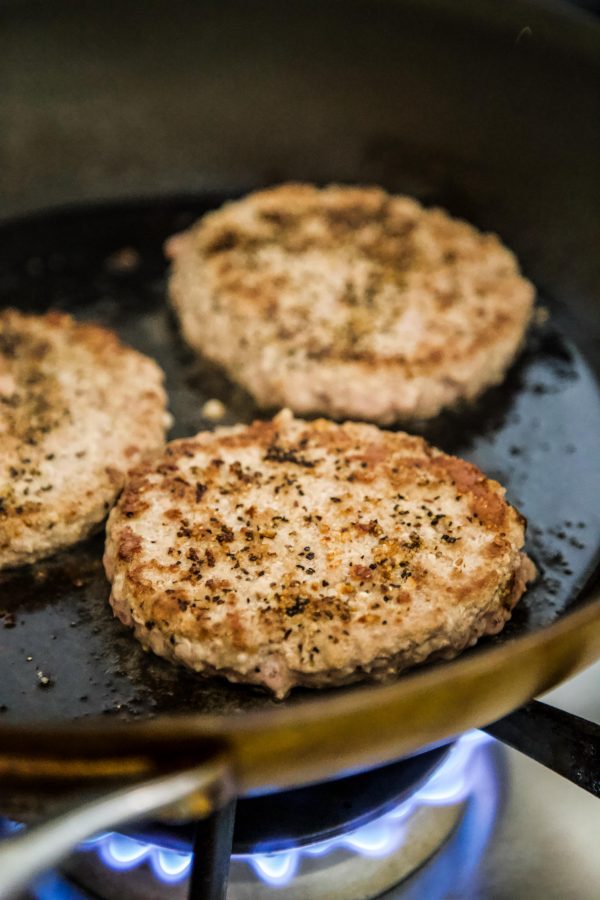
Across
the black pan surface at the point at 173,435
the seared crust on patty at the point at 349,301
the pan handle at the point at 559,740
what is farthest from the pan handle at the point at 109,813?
the seared crust on patty at the point at 349,301

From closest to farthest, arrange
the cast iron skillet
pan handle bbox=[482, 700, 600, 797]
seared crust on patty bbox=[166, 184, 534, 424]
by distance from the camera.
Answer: pan handle bbox=[482, 700, 600, 797] → the cast iron skillet → seared crust on patty bbox=[166, 184, 534, 424]

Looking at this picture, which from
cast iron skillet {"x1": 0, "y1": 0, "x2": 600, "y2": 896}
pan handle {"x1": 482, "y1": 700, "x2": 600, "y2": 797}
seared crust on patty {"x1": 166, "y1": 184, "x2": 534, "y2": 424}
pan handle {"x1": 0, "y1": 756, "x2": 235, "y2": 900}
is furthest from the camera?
seared crust on patty {"x1": 166, "y1": 184, "x2": 534, "y2": 424}

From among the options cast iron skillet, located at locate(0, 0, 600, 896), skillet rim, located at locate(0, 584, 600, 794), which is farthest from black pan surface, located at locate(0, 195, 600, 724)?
skillet rim, located at locate(0, 584, 600, 794)

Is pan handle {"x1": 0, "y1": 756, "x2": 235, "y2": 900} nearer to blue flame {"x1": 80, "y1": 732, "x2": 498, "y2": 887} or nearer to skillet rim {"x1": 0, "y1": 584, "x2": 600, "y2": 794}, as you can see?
skillet rim {"x1": 0, "y1": 584, "x2": 600, "y2": 794}

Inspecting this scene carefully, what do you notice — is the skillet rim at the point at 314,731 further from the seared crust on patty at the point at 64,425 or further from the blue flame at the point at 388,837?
the seared crust on patty at the point at 64,425

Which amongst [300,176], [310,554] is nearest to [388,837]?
[310,554]
